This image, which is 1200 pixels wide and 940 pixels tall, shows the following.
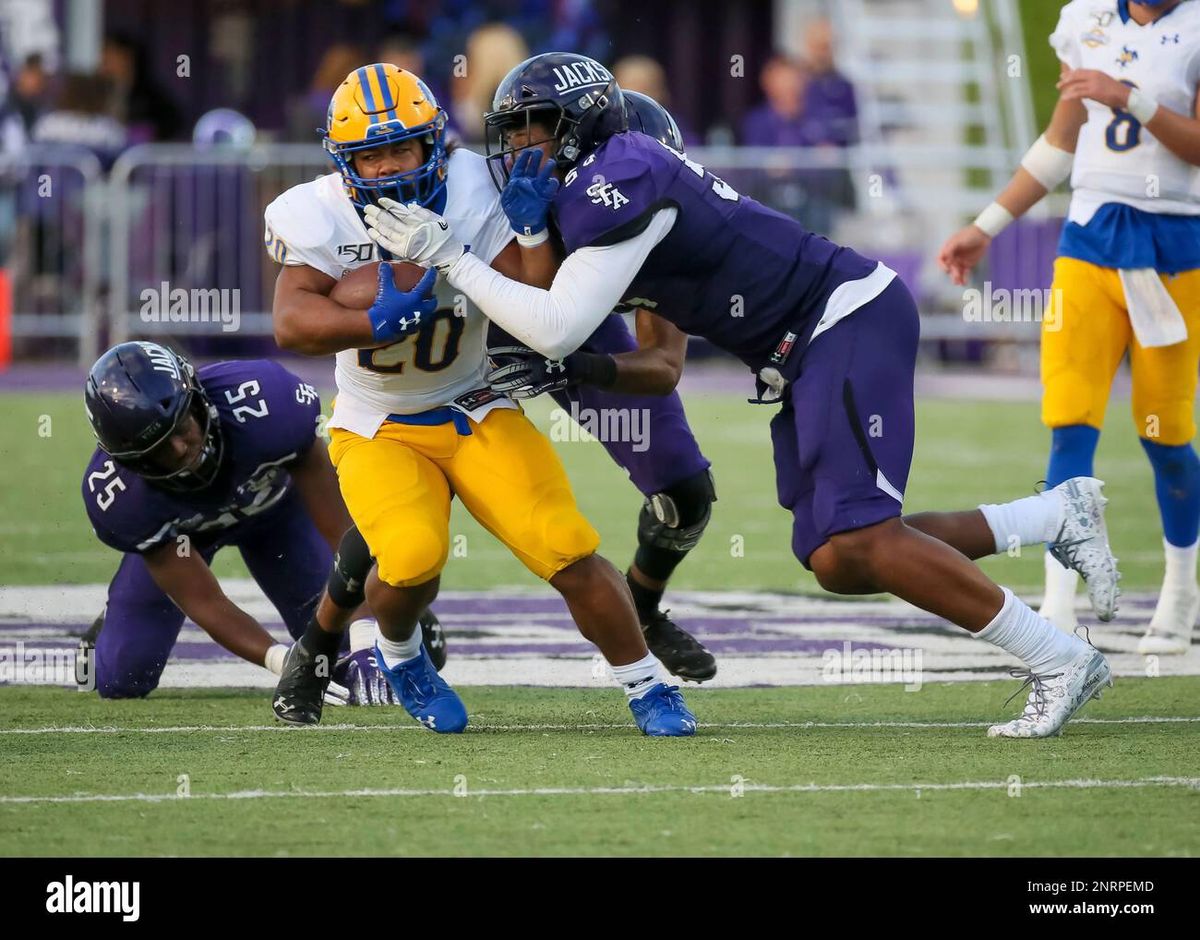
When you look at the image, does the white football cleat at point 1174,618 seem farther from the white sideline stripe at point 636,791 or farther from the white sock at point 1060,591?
the white sideline stripe at point 636,791

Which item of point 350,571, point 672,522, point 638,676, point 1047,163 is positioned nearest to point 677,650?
point 672,522

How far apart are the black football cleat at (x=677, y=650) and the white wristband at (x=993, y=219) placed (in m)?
1.66

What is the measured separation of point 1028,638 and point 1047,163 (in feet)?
7.33

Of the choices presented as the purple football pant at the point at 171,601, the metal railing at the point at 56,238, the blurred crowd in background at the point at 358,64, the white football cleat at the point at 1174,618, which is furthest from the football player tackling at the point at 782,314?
the metal railing at the point at 56,238

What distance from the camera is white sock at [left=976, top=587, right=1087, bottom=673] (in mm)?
4922

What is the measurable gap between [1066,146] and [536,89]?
91.6 inches

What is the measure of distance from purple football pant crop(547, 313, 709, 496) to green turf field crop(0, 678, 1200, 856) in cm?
70

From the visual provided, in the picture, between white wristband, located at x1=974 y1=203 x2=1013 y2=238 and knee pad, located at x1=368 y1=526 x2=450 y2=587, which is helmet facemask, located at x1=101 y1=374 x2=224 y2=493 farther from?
white wristband, located at x1=974 y1=203 x2=1013 y2=238

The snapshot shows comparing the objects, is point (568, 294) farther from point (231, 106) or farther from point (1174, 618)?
point (231, 106)

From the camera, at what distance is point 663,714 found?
16.9 feet

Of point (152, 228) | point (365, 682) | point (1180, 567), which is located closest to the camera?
point (365, 682)

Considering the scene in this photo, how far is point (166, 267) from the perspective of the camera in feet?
48.3

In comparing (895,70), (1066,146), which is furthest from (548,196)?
(895,70)

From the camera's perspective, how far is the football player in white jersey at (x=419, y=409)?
4992 millimetres
